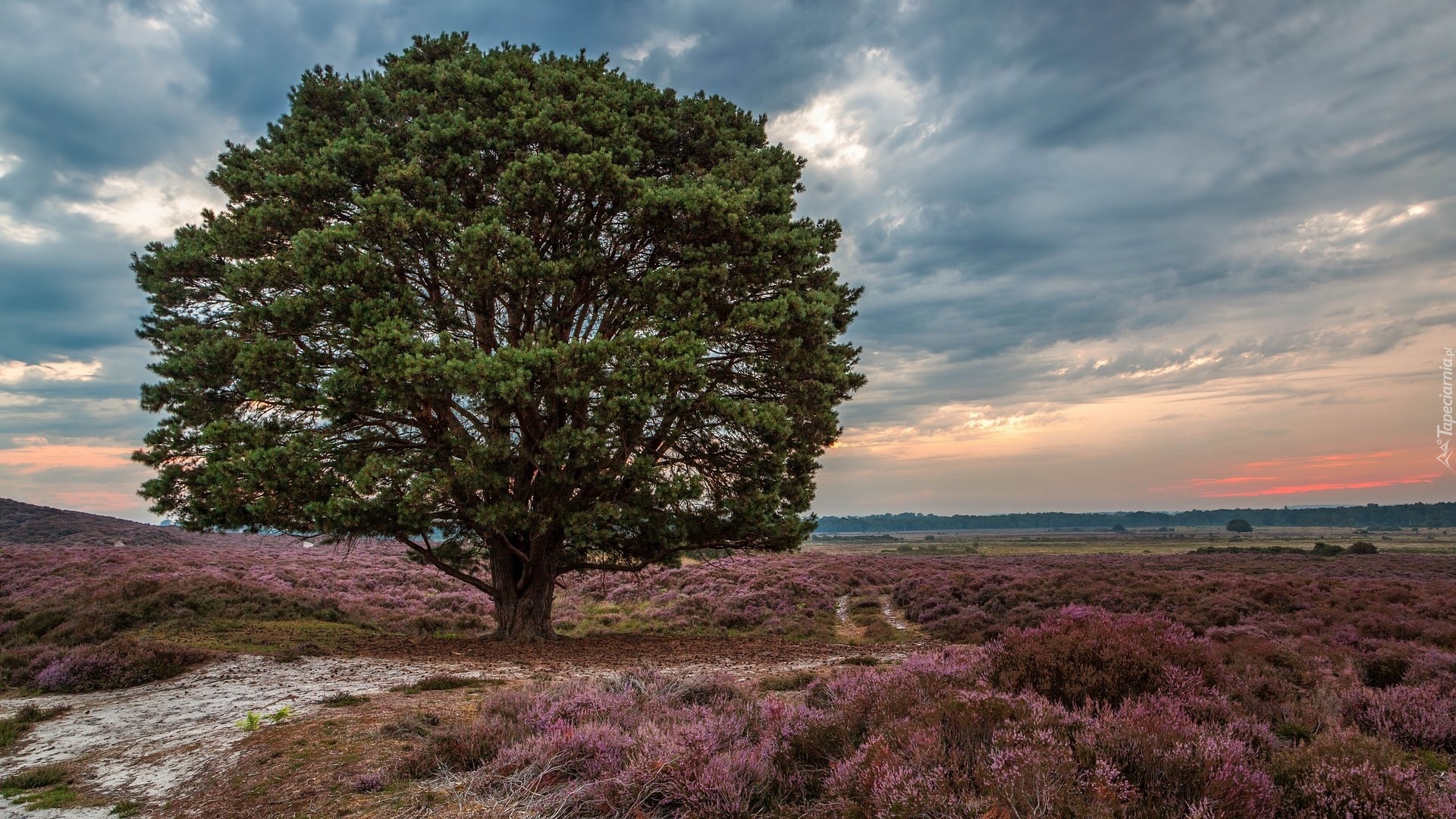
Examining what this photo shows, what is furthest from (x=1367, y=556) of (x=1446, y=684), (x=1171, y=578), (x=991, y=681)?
(x=991, y=681)

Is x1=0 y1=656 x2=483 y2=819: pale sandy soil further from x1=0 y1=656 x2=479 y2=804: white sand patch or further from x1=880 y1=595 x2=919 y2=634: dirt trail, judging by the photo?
x1=880 y1=595 x2=919 y2=634: dirt trail

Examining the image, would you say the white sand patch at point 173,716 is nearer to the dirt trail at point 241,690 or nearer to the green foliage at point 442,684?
the dirt trail at point 241,690

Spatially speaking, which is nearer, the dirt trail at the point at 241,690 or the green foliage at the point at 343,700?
the dirt trail at the point at 241,690

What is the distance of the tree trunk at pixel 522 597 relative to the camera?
1434 centimetres

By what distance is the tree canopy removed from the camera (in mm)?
10781

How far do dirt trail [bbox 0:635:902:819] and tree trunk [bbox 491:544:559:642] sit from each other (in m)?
0.68

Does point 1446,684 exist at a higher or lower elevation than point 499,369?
lower

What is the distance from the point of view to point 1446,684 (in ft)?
22.3

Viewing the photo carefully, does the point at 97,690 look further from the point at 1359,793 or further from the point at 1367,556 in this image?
the point at 1367,556

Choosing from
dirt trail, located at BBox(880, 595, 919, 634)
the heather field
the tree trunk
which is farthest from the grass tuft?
dirt trail, located at BBox(880, 595, 919, 634)

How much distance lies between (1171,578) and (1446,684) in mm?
23936

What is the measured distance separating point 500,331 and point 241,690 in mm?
7402

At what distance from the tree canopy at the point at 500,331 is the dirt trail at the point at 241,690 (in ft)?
6.58

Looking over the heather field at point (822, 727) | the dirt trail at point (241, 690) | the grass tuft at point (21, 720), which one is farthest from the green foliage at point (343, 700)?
the grass tuft at point (21, 720)
